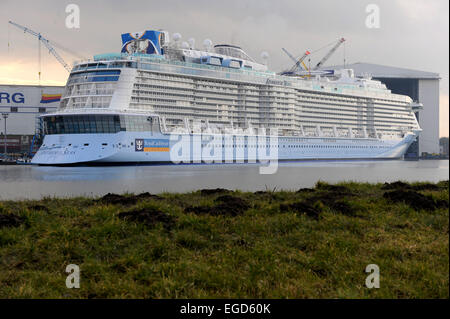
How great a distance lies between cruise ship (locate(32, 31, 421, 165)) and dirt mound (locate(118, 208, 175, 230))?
5288 cm

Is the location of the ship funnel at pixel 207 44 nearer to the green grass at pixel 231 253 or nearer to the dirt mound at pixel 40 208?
the dirt mound at pixel 40 208

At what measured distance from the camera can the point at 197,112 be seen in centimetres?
8150

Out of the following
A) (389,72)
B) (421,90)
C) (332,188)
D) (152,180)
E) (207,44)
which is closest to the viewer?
(332,188)

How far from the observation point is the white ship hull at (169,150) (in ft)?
206

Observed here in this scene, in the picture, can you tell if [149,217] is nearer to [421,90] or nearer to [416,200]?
[416,200]

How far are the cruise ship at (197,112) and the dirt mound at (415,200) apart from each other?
53.4 m

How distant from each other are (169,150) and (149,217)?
59189 mm

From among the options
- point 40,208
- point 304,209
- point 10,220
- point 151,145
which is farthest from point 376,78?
point 10,220

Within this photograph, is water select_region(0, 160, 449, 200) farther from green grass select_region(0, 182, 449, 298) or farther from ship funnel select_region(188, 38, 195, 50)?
ship funnel select_region(188, 38, 195, 50)

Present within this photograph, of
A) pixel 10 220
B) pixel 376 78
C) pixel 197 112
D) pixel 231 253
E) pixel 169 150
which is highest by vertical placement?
pixel 376 78

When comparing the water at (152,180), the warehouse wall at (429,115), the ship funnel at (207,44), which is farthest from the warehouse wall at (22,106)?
the warehouse wall at (429,115)

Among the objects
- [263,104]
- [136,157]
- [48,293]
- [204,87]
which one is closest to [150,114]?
[136,157]
